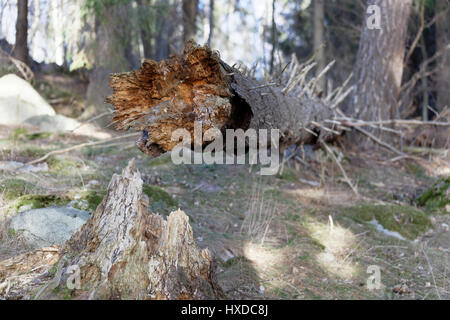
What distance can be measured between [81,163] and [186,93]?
11.2ft

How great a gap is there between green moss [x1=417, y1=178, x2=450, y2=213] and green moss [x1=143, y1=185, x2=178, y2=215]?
3.72m

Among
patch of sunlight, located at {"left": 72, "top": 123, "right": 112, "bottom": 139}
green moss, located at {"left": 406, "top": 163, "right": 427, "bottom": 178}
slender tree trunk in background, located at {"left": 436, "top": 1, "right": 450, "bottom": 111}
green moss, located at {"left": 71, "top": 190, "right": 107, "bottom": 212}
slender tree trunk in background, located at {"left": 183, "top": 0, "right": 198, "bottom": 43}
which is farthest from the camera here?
slender tree trunk in background, located at {"left": 436, "top": 1, "right": 450, "bottom": 111}

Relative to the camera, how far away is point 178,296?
209cm

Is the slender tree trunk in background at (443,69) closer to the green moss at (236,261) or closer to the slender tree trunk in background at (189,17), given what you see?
the slender tree trunk in background at (189,17)

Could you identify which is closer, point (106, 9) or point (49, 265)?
point (49, 265)

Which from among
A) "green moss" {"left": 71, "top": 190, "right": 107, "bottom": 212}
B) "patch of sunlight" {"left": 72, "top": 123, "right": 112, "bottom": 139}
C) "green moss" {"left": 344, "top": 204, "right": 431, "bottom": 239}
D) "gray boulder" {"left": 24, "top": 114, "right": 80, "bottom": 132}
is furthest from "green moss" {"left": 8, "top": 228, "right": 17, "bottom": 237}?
"gray boulder" {"left": 24, "top": 114, "right": 80, "bottom": 132}

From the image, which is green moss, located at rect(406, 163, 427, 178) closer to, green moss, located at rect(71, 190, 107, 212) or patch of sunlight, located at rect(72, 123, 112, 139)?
green moss, located at rect(71, 190, 107, 212)

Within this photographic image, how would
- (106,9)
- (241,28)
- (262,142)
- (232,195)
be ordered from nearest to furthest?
(262,142) < (232,195) < (106,9) < (241,28)

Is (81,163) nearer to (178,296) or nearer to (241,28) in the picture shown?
(178,296)

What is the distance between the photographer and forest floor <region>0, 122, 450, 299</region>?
125 inches

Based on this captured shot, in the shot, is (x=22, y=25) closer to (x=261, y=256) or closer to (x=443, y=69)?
(x=261, y=256)

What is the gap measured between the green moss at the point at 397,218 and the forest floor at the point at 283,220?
13 mm

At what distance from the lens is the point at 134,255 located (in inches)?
84.3

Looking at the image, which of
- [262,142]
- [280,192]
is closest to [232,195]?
[280,192]
